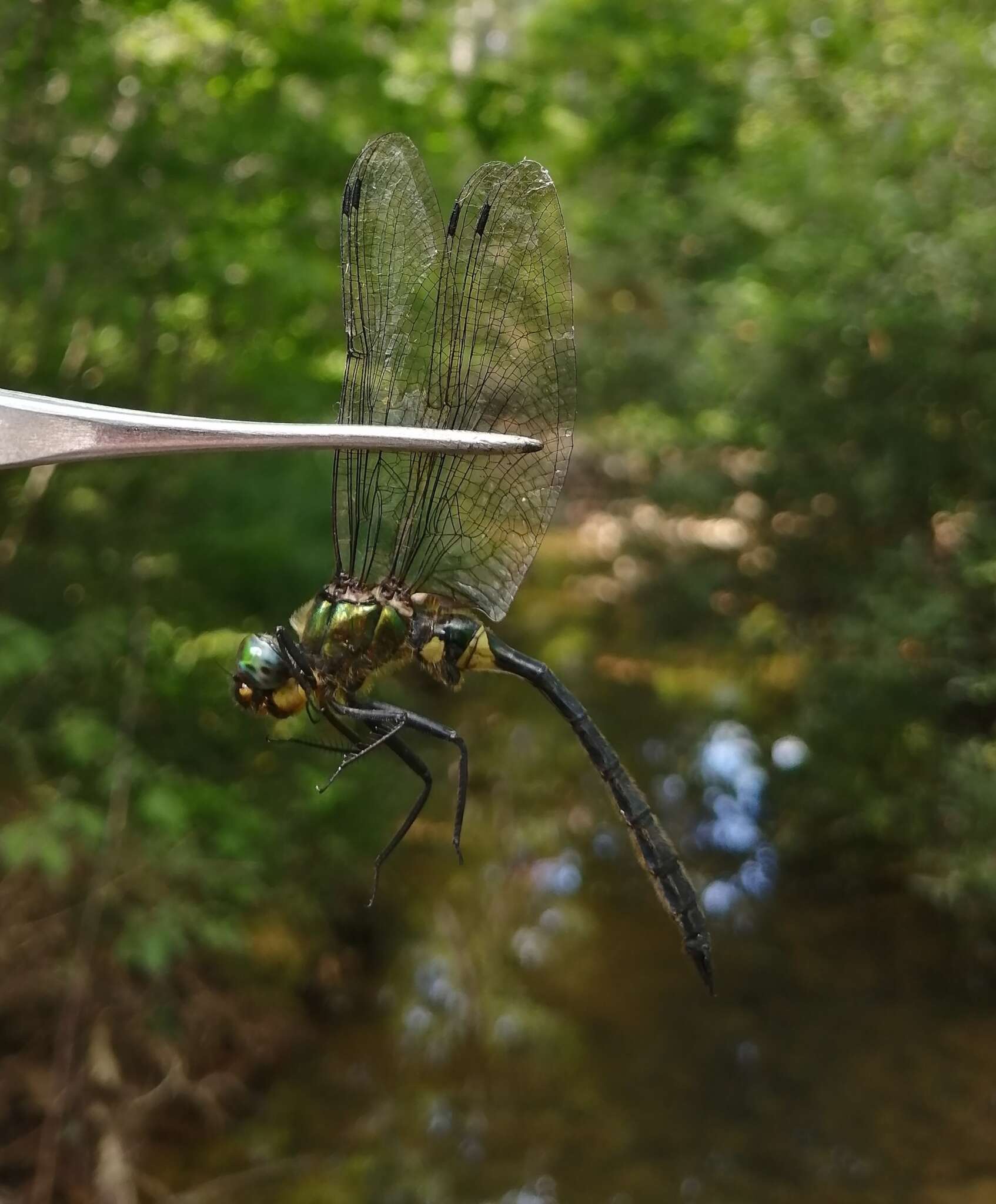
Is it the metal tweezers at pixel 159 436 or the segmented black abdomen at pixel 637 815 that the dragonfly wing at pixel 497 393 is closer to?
the segmented black abdomen at pixel 637 815

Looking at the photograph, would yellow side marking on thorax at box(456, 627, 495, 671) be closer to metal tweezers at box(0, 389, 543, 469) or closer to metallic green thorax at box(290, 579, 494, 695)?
metallic green thorax at box(290, 579, 494, 695)

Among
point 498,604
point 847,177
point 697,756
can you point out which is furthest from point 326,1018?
point 847,177

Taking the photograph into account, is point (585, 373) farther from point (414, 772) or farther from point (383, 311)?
point (414, 772)

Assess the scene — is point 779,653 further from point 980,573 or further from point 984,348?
point 984,348

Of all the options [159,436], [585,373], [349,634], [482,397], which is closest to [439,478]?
[482,397]

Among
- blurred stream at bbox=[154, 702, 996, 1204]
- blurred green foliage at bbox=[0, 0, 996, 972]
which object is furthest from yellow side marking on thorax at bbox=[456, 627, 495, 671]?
blurred stream at bbox=[154, 702, 996, 1204]
